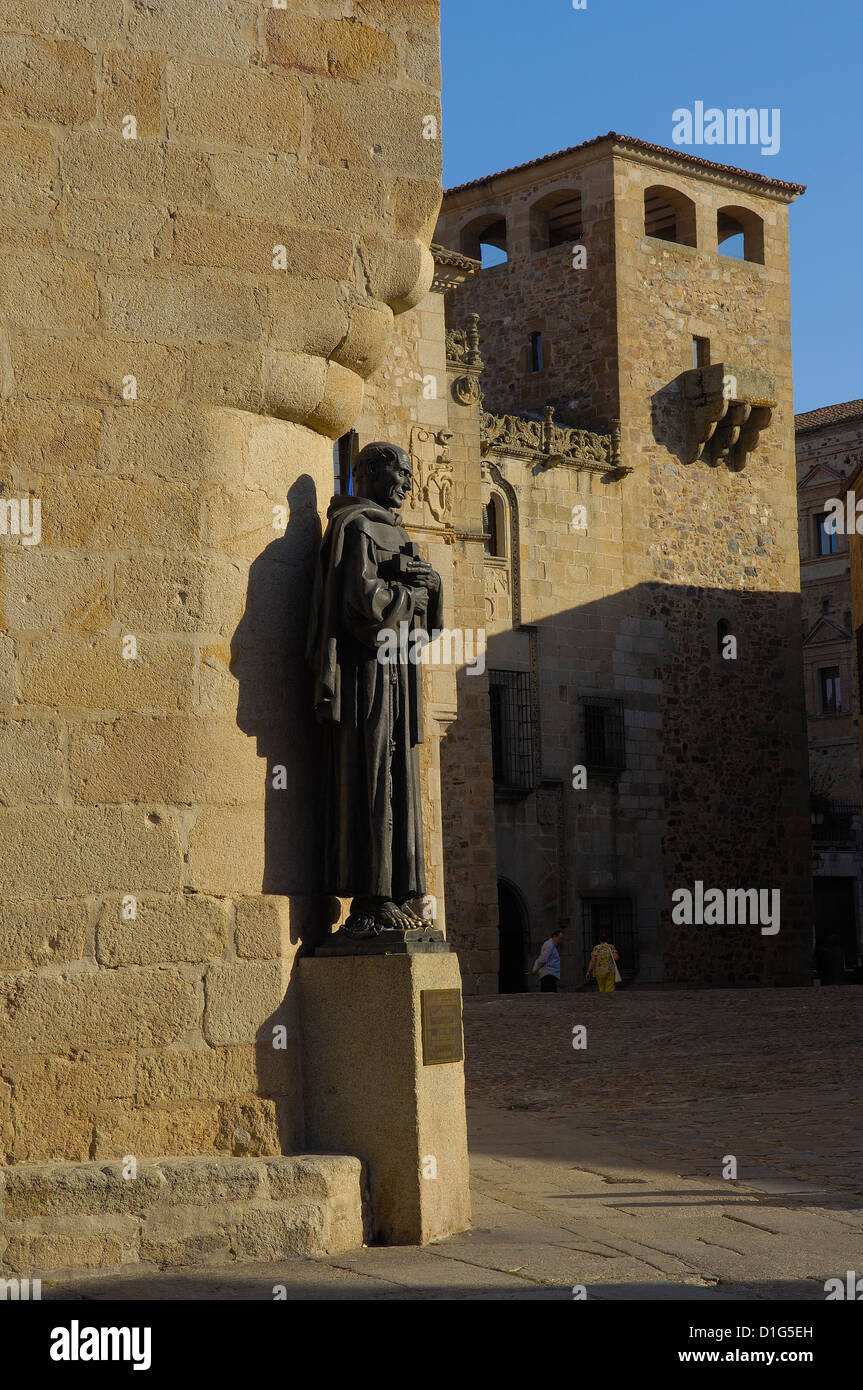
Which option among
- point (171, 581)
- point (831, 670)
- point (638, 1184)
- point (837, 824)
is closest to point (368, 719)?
point (171, 581)

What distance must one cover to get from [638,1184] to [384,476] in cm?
308

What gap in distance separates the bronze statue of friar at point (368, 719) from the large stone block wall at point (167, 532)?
17 centimetres

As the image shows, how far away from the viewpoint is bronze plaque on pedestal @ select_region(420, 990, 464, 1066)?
6.06 m

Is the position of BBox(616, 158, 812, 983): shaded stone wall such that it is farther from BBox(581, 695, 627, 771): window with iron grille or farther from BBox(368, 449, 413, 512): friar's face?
BBox(368, 449, 413, 512): friar's face

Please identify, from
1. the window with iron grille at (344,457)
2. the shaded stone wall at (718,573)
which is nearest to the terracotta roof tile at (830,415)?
the shaded stone wall at (718,573)

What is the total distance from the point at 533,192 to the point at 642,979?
13693 mm

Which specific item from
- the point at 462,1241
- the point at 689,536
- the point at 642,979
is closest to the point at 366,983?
the point at 462,1241

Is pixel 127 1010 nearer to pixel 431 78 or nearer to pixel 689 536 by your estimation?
pixel 431 78

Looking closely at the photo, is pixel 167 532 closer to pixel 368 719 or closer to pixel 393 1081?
pixel 368 719

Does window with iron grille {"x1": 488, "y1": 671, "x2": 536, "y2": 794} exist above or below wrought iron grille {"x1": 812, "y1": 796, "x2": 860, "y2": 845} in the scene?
above

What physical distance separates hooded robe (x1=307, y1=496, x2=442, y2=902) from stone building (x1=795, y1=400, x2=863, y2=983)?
33058 millimetres

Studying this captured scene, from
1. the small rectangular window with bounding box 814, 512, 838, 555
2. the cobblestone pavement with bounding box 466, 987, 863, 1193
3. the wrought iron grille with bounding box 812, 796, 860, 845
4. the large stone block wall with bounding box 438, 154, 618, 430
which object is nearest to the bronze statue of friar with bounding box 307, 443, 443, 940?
the cobblestone pavement with bounding box 466, 987, 863, 1193

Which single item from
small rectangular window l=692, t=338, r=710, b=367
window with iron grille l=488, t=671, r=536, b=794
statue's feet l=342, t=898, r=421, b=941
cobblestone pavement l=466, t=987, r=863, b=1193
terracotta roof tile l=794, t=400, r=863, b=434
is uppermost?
terracotta roof tile l=794, t=400, r=863, b=434

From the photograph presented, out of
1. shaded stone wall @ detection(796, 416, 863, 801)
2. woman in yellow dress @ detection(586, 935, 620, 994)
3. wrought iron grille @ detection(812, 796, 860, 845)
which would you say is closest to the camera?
woman in yellow dress @ detection(586, 935, 620, 994)
